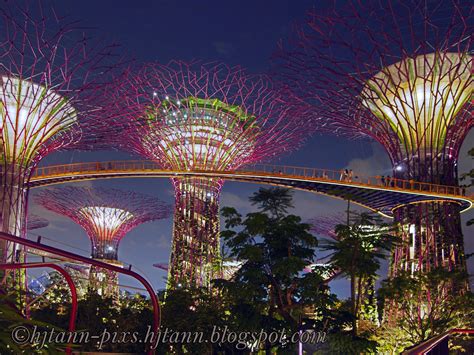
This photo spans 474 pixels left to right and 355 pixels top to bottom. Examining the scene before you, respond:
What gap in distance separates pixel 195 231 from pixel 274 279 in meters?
14.8

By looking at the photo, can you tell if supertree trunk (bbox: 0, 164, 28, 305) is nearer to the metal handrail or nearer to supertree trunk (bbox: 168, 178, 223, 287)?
supertree trunk (bbox: 168, 178, 223, 287)

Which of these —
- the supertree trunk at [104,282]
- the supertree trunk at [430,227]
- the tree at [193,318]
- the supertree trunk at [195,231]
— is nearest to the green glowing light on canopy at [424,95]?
the supertree trunk at [430,227]

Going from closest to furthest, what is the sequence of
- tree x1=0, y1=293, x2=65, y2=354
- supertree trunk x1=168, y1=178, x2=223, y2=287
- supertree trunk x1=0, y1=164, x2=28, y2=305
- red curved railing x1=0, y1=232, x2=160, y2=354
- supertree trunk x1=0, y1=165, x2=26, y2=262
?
tree x1=0, y1=293, x2=65, y2=354, red curved railing x1=0, y1=232, x2=160, y2=354, supertree trunk x1=0, y1=164, x2=28, y2=305, supertree trunk x1=0, y1=165, x2=26, y2=262, supertree trunk x1=168, y1=178, x2=223, y2=287

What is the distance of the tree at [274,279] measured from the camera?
1717cm

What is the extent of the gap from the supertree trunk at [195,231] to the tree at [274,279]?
1266cm

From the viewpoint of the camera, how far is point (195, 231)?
106ft

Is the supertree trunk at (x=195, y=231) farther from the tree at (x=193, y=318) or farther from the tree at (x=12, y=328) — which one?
the tree at (x=12, y=328)

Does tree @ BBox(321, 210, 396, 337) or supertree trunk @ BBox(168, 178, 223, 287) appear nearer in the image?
tree @ BBox(321, 210, 396, 337)

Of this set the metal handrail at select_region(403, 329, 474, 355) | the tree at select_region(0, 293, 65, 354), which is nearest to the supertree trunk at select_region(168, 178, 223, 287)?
the metal handrail at select_region(403, 329, 474, 355)

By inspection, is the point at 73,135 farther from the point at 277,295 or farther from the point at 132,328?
the point at 277,295

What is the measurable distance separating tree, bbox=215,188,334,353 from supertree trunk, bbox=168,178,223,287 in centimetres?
1266

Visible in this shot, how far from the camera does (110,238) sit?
52.4 meters

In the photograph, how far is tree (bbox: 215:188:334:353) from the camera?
17.2 m

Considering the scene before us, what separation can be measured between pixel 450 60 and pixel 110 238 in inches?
1464
